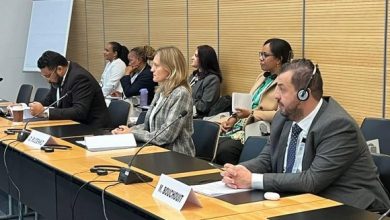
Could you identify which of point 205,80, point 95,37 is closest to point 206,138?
point 205,80

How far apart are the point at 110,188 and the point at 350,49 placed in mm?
2835

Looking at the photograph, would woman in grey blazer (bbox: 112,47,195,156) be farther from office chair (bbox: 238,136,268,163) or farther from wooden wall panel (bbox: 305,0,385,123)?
wooden wall panel (bbox: 305,0,385,123)

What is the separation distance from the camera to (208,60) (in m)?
6.07

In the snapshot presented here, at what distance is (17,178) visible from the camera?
3846mm

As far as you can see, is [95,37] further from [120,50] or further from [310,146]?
[310,146]

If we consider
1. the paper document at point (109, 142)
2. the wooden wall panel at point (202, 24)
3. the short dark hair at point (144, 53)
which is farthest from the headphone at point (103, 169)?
the short dark hair at point (144, 53)

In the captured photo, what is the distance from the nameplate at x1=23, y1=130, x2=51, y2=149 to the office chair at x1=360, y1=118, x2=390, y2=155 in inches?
79.3

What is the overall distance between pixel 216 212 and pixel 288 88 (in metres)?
0.71

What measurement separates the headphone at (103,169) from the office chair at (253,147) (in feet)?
2.50

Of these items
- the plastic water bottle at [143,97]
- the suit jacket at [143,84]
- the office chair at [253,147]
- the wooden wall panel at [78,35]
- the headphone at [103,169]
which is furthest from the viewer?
the wooden wall panel at [78,35]

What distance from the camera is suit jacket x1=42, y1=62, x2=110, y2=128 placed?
486 centimetres

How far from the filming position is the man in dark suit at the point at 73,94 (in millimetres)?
4863

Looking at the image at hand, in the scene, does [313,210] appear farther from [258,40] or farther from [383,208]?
[258,40]

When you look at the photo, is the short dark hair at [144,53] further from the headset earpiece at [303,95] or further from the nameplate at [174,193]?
the nameplate at [174,193]
